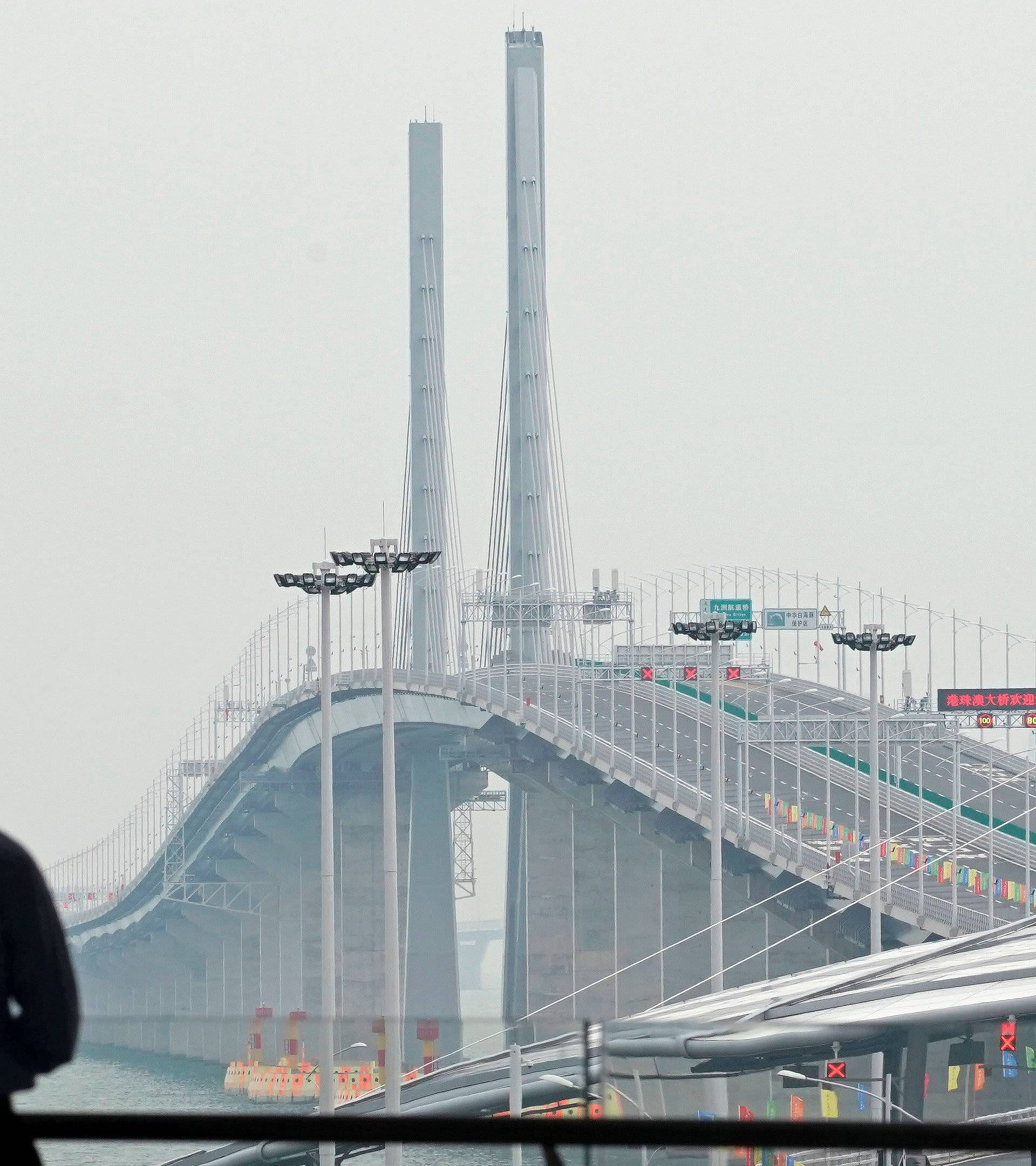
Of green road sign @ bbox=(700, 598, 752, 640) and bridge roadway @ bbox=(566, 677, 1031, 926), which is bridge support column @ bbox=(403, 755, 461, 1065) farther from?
green road sign @ bbox=(700, 598, 752, 640)

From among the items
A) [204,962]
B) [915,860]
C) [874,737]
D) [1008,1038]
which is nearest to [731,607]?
[915,860]

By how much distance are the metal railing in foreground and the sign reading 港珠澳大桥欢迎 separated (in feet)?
305

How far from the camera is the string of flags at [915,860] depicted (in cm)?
7294

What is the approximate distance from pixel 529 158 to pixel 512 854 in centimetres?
3933

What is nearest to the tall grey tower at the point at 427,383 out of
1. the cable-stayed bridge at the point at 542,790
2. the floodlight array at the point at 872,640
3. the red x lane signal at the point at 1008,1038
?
the cable-stayed bridge at the point at 542,790

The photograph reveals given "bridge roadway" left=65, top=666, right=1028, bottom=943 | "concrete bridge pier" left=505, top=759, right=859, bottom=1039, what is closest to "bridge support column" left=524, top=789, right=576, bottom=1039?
"concrete bridge pier" left=505, top=759, right=859, bottom=1039

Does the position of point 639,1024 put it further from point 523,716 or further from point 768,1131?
point 523,716

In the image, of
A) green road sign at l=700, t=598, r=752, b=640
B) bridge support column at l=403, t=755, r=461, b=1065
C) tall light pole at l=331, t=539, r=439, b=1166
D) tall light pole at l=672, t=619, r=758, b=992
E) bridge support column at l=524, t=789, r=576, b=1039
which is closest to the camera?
tall light pole at l=331, t=539, r=439, b=1166

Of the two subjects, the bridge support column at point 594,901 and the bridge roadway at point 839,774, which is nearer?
the bridge roadway at point 839,774

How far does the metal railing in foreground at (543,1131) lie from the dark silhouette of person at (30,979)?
13 centimetres

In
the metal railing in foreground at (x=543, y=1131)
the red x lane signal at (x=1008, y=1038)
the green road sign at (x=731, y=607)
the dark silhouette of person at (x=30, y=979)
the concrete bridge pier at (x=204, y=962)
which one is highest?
the green road sign at (x=731, y=607)

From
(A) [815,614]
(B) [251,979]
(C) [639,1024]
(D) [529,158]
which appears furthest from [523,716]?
(C) [639,1024]

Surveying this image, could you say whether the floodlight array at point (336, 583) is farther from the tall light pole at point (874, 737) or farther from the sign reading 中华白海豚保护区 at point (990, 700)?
the sign reading 中华白海豚保护区 at point (990, 700)

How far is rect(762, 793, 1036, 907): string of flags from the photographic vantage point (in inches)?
2872
